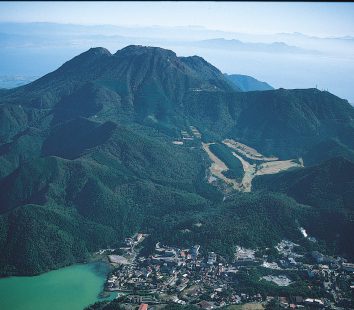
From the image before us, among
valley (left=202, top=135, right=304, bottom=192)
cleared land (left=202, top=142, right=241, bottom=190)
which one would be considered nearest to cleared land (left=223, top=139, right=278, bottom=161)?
valley (left=202, top=135, right=304, bottom=192)

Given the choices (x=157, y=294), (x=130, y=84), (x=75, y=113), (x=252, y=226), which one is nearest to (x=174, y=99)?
(x=130, y=84)

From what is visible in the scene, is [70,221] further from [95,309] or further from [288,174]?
[288,174]

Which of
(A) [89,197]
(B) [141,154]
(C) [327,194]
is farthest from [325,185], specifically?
(A) [89,197]

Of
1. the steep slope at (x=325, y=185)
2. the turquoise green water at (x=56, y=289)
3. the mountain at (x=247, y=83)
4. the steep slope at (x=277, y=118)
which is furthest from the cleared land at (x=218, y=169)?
the mountain at (x=247, y=83)

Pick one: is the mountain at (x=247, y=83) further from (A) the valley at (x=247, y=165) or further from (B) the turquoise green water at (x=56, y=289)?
(B) the turquoise green water at (x=56, y=289)

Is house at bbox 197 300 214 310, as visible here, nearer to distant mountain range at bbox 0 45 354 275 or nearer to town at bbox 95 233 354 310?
town at bbox 95 233 354 310

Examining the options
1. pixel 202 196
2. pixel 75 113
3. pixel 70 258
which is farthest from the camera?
pixel 75 113
